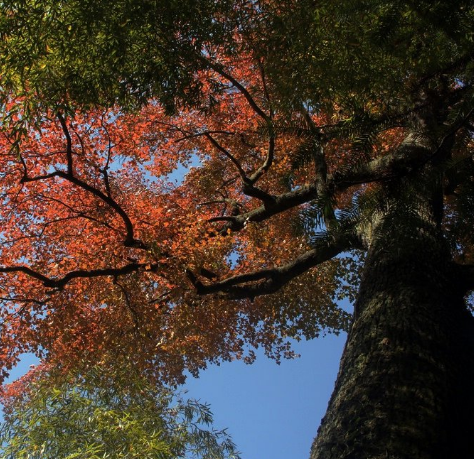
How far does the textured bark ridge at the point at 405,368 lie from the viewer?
2.97 meters

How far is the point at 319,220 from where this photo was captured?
3.33 metres

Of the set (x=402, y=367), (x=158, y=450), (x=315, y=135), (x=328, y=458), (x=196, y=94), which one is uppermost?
(x=196, y=94)

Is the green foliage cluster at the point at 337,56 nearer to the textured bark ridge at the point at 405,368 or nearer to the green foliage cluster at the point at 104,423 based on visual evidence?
the textured bark ridge at the point at 405,368

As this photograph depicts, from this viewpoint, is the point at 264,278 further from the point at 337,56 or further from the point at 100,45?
the point at 100,45

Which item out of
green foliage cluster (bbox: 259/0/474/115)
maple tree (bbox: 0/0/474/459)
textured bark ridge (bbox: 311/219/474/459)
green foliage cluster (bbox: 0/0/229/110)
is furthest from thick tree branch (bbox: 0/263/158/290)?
textured bark ridge (bbox: 311/219/474/459)

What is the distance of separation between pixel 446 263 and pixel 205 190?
861 centimetres

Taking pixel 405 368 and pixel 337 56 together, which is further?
pixel 337 56

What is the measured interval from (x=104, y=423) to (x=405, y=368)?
501 centimetres

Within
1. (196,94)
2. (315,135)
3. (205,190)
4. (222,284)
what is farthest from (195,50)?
(205,190)

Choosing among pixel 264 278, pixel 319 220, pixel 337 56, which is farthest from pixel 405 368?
pixel 264 278

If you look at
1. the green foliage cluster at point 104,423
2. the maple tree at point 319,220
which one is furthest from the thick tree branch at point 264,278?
the green foliage cluster at point 104,423

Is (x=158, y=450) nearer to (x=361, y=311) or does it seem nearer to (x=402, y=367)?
(x=361, y=311)

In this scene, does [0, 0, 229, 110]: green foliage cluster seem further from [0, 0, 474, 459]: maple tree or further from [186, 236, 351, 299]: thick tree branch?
[186, 236, 351, 299]: thick tree branch

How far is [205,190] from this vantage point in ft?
42.1
